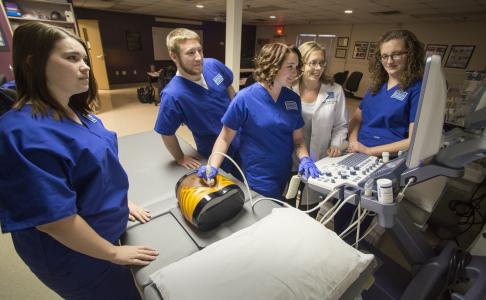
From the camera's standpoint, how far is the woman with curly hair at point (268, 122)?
1.19 m

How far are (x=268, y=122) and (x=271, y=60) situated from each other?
1.01ft

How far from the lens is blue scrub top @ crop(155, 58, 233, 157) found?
4.33ft

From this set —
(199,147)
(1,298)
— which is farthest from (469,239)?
(1,298)

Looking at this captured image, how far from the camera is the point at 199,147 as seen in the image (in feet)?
5.13

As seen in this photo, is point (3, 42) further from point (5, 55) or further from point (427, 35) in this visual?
point (427, 35)

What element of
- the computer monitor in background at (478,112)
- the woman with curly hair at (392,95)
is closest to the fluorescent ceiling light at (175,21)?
the woman with curly hair at (392,95)

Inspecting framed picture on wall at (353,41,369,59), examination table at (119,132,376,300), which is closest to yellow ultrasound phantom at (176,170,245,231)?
examination table at (119,132,376,300)

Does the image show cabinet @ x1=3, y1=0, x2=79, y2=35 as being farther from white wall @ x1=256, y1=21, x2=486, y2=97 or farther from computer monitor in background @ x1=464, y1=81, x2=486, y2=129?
computer monitor in background @ x1=464, y1=81, x2=486, y2=129

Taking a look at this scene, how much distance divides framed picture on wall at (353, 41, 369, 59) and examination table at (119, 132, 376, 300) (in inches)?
310

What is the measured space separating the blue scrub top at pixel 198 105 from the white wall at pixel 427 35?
9.35 feet

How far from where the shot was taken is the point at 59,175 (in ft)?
1.96

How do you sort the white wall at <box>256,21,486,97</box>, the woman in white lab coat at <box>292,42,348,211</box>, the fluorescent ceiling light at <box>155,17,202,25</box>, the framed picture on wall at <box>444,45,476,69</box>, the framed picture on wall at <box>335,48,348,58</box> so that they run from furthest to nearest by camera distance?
the fluorescent ceiling light at <box>155,17,202,25</box> → the framed picture on wall at <box>335,48,348,58</box> → the framed picture on wall at <box>444,45,476,69</box> → the white wall at <box>256,21,486,97</box> → the woman in white lab coat at <box>292,42,348,211</box>

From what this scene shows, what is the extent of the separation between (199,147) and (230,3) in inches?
83.8

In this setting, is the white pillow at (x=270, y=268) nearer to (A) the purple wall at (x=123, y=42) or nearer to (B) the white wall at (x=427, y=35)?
(B) the white wall at (x=427, y=35)
